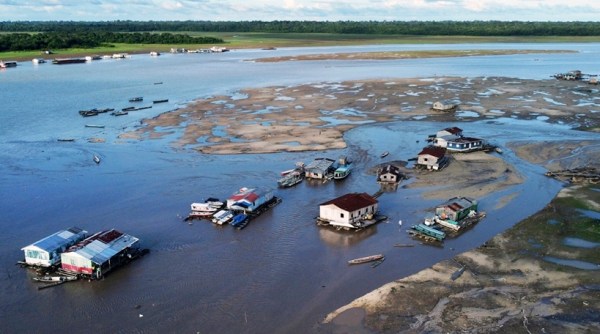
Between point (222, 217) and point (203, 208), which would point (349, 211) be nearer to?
point (222, 217)

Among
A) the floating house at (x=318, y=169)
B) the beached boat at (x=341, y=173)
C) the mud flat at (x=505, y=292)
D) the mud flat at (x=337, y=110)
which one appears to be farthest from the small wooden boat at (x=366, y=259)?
the mud flat at (x=337, y=110)

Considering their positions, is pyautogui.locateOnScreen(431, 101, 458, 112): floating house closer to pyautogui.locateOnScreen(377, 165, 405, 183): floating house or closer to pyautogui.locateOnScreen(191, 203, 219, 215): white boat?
pyautogui.locateOnScreen(377, 165, 405, 183): floating house

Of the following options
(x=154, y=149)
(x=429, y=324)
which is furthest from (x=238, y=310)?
(x=154, y=149)

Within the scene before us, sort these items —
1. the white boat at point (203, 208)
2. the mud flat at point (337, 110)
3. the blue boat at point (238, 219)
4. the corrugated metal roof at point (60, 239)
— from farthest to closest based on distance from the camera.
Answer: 1. the mud flat at point (337, 110)
2. the white boat at point (203, 208)
3. the blue boat at point (238, 219)
4. the corrugated metal roof at point (60, 239)

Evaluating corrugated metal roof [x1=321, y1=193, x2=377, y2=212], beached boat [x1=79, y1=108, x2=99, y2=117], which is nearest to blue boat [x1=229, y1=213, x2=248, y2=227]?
corrugated metal roof [x1=321, y1=193, x2=377, y2=212]

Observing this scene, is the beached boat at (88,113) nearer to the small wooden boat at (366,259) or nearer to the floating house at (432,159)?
the floating house at (432,159)
